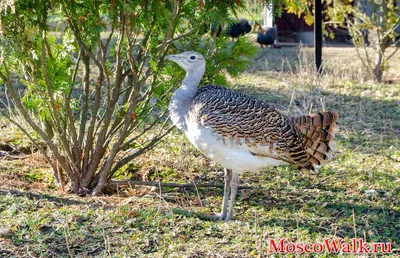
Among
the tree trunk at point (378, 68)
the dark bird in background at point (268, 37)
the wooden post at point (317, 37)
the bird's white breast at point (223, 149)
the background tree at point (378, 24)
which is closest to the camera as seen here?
the bird's white breast at point (223, 149)

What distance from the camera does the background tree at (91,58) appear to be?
370cm

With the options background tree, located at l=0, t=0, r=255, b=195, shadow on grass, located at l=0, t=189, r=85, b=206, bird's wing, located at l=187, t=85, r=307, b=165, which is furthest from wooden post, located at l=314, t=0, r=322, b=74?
shadow on grass, located at l=0, t=189, r=85, b=206

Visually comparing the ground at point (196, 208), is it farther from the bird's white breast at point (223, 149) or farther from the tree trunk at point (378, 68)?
the tree trunk at point (378, 68)

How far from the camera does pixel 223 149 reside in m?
3.93

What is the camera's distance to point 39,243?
357 centimetres

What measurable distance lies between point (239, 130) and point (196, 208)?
78 centimetres

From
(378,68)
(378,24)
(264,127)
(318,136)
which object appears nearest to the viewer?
(264,127)

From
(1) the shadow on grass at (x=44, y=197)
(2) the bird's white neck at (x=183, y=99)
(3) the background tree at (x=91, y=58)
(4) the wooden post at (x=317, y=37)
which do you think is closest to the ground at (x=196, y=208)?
(1) the shadow on grass at (x=44, y=197)

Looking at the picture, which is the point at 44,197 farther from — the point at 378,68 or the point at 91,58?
the point at 378,68

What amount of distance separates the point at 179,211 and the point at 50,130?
127cm

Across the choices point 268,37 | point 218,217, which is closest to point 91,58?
point 218,217

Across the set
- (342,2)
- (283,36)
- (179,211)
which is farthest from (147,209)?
(283,36)

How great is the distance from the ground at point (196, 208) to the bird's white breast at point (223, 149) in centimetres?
40

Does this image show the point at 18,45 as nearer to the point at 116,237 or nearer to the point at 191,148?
the point at 116,237
